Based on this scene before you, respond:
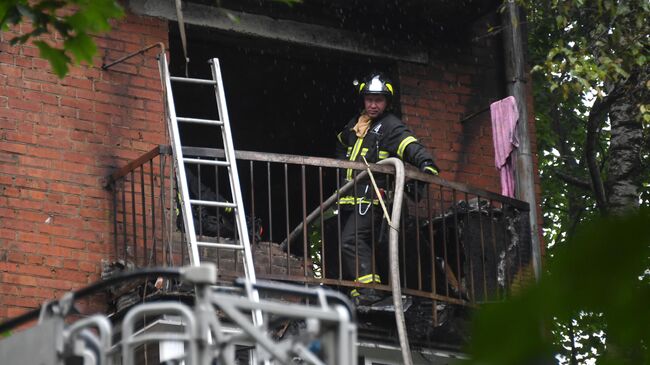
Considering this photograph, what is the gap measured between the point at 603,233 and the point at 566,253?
1 cm

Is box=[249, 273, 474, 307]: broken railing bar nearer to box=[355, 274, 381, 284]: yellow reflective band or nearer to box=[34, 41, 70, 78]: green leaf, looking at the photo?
box=[355, 274, 381, 284]: yellow reflective band

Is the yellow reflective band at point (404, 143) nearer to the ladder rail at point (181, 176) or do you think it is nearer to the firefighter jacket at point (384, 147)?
the firefighter jacket at point (384, 147)

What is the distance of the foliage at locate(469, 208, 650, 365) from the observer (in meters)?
0.42

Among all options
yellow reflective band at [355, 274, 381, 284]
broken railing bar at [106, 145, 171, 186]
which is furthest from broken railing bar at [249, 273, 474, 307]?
broken railing bar at [106, 145, 171, 186]

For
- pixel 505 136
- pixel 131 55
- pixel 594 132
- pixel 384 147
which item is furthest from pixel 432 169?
pixel 594 132

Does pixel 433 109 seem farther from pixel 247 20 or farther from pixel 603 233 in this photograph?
pixel 603 233

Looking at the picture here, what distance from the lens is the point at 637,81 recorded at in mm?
11398

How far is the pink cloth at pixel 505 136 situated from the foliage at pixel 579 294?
898 cm

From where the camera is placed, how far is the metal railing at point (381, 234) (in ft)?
26.3

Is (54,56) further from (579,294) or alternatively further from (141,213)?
(579,294)

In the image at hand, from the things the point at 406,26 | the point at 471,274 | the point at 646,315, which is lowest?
the point at 646,315

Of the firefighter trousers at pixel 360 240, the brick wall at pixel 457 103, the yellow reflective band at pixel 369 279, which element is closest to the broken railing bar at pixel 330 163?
the firefighter trousers at pixel 360 240

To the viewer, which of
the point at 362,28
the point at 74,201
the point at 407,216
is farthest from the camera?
the point at 362,28

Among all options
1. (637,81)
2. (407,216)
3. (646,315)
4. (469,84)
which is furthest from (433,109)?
(646,315)
